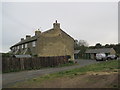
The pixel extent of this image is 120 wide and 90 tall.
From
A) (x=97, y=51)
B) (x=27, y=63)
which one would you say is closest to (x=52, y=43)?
(x=27, y=63)

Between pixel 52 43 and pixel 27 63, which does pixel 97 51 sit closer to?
pixel 52 43

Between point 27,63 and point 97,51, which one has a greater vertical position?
point 97,51

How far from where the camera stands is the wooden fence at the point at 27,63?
25.7 m

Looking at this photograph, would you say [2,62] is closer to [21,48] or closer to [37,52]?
[37,52]

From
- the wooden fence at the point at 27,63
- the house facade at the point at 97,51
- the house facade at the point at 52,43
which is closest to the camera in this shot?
the wooden fence at the point at 27,63

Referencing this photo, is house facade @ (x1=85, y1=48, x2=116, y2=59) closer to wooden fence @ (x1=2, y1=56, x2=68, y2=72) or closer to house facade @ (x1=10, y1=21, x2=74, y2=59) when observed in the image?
house facade @ (x1=10, y1=21, x2=74, y2=59)

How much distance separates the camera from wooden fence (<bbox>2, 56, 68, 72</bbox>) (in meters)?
25.7

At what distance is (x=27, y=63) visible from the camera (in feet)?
93.4

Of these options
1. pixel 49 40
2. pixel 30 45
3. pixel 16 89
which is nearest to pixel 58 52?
pixel 49 40

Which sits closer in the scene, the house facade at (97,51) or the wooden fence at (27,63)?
the wooden fence at (27,63)

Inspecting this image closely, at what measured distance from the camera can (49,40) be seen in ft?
136

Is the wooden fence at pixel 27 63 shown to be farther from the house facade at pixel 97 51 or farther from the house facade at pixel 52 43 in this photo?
the house facade at pixel 97 51

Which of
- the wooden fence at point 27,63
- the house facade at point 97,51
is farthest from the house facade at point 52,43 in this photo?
the house facade at point 97,51

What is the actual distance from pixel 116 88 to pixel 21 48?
45150 mm
